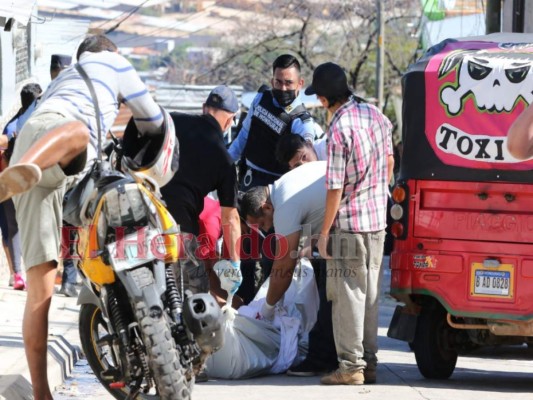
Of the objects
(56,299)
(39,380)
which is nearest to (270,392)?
(39,380)

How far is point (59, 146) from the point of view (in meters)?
5.70

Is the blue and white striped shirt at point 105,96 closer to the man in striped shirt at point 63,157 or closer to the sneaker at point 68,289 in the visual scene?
the man in striped shirt at point 63,157

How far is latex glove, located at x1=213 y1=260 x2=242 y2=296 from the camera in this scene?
8312 mm

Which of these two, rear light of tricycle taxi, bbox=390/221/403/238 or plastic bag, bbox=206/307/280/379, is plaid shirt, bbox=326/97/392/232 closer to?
rear light of tricycle taxi, bbox=390/221/403/238

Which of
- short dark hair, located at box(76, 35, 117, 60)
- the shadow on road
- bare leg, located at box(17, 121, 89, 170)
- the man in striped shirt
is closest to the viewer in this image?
bare leg, located at box(17, 121, 89, 170)

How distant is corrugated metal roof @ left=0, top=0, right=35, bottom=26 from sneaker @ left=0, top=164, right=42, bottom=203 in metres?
6.22

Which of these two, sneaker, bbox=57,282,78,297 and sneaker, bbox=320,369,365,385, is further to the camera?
sneaker, bbox=57,282,78,297

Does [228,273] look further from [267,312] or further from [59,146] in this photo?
[59,146]

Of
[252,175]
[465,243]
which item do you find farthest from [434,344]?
[252,175]

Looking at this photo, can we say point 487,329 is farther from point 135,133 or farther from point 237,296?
point 135,133

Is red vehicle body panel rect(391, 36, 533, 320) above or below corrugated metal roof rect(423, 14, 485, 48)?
above

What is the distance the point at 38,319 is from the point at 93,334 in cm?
34

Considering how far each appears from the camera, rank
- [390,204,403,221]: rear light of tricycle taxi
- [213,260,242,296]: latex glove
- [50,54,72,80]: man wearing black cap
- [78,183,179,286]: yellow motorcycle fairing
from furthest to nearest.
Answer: [50,54,72,80]: man wearing black cap → [390,204,403,221]: rear light of tricycle taxi → [213,260,242,296]: latex glove → [78,183,179,286]: yellow motorcycle fairing

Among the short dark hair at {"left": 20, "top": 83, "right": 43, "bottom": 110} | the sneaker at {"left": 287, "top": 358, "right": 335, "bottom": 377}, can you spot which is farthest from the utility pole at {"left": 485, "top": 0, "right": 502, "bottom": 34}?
the sneaker at {"left": 287, "top": 358, "right": 335, "bottom": 377}
